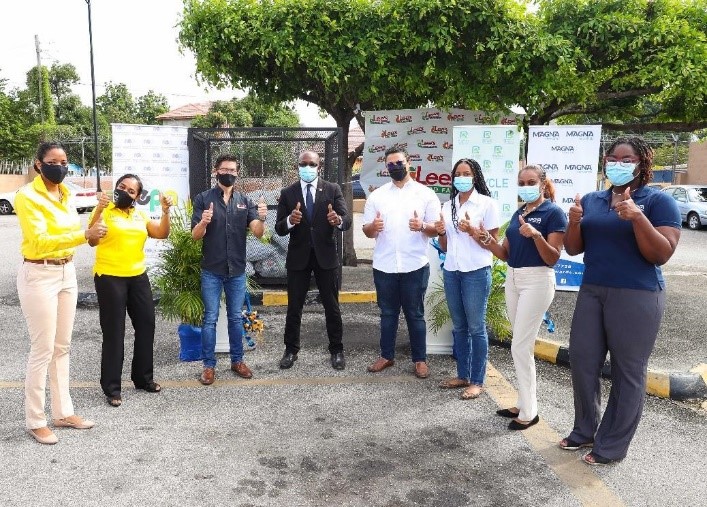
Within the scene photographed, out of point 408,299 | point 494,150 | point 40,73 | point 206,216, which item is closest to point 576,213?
point 408,299

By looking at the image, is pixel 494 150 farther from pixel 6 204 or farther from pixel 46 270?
pixel 6 204

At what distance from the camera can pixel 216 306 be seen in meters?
5.26

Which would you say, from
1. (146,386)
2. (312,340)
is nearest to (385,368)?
(312,340)

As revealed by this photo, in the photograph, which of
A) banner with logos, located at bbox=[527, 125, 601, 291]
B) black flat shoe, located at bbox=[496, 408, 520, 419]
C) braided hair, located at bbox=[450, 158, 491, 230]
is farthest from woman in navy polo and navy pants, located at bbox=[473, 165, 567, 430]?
banner with logos, located at bbox=[527, 125, 601, 291]

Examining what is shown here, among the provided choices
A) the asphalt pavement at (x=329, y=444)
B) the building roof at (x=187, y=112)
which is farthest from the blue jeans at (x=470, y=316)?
the building roof at (x=187, y=112)

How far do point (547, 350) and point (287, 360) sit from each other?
2476mm

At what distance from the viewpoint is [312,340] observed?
6500 millimetres

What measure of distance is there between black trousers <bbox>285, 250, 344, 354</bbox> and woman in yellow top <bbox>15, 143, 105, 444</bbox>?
1.90 m

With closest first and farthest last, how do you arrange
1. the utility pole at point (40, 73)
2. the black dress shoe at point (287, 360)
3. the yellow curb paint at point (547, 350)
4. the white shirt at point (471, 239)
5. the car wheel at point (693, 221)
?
the white shirt at point (471, 239), the black dress shoe at point (287, 360), the yellow curb paint at point (547, 350), the car wheel at point (693, 221), the utility pole at point (40, 73)

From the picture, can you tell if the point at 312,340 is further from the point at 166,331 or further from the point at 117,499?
the point at 117,499

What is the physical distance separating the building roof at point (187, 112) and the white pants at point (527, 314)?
6463 centimetres

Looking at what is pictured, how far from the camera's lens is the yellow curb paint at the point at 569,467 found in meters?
3.33

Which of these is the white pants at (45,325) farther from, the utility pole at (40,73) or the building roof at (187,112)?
the building roof at (187,112)

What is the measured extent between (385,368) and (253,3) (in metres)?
4.99
